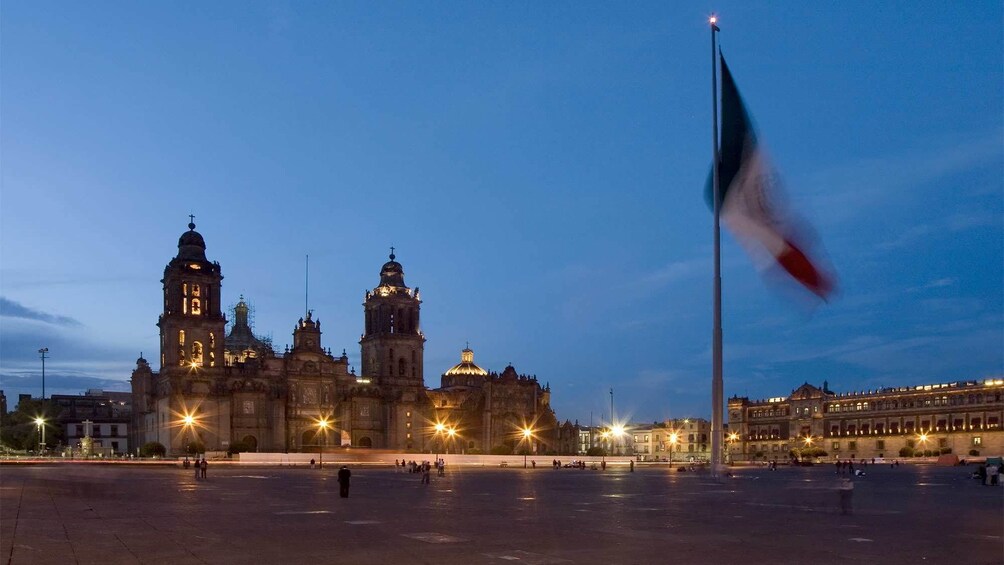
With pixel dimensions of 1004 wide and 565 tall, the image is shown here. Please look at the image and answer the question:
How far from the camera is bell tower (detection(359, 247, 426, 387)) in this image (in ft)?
426

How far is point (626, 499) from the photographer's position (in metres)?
36.5

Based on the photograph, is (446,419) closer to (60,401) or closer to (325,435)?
(325,435)

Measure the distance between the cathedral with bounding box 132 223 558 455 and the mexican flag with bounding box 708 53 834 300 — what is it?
296ft

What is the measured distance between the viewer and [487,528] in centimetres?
2300

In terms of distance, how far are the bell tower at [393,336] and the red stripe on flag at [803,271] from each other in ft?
366

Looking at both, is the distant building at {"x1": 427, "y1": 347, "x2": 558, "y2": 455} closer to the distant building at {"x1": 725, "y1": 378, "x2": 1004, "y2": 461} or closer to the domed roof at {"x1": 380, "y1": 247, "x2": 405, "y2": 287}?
the domed roof at {"x1": 380, "y1": 247, "x2": 405, "y2": 287}

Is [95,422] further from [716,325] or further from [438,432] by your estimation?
[716,325]

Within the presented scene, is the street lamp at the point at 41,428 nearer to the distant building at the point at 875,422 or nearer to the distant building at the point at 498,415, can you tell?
the distant building at the point at 498,415

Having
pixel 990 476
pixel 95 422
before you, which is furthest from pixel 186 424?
pixel 990 476

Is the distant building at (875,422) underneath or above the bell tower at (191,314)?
underneath

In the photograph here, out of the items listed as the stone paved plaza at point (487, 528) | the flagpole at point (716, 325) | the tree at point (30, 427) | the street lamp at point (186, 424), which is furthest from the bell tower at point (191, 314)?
the flagpole at point (716, 325)

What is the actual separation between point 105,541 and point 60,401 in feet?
490

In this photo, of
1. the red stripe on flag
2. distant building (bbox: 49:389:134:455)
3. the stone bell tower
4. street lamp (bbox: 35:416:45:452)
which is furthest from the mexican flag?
distant building (bbox: 49:389:134:455)

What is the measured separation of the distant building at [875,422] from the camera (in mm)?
146250
